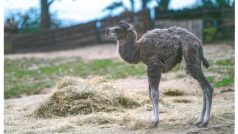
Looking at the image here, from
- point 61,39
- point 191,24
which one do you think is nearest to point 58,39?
point 61,39

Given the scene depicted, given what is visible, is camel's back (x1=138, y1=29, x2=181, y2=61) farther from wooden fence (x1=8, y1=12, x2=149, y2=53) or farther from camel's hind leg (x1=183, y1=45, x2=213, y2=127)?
wooden fence (x1=8, y1=12, x2=149, y2=53)

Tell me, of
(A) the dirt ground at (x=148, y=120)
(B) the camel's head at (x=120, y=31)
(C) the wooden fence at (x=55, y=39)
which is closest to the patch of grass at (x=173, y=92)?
(A) the dirt ground at (x=148, y=120)

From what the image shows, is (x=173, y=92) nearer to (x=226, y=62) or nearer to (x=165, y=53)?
(x=165, y=53)

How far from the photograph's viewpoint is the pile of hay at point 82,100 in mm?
6480

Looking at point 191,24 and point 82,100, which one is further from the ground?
point 191,24

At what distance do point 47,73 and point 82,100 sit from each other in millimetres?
6130

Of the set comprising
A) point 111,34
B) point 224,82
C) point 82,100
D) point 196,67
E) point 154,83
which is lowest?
point 224,82

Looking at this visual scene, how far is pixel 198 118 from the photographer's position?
214 inches

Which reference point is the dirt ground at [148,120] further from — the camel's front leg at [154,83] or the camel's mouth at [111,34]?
the camel's mouth at [111,34]

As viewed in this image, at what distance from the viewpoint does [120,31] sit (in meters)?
5.44

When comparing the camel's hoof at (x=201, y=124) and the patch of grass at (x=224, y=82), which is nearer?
the camel's hoof at (x=201, y=124)

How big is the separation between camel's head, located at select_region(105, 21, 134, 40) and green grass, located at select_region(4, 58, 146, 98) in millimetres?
3426

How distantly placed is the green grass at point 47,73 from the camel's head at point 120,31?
135 inches

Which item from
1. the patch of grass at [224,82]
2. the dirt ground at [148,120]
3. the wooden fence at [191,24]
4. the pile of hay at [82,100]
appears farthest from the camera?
the wooden fence at [191,24]
